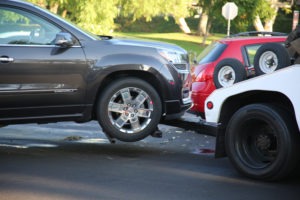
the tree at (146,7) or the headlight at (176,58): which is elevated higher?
the tree at (146,7)

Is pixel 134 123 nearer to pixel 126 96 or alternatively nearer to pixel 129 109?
pixel 129 109

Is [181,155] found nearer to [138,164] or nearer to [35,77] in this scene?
[138,164]

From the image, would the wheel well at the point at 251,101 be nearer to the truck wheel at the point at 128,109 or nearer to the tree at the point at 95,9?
the truck wheel at the point at 128,109

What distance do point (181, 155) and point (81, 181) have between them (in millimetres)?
1900

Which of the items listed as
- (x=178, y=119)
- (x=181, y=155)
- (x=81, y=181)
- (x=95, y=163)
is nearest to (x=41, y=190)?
(x=81, y=181)

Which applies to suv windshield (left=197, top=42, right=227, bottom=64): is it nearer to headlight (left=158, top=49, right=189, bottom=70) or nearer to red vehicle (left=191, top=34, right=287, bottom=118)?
red vehicle (left=191, top=34, right=287, bottom=118)

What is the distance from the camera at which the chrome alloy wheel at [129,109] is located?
7453mm

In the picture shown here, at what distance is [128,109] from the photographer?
24.5ft

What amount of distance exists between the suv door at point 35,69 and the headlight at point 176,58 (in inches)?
42.8

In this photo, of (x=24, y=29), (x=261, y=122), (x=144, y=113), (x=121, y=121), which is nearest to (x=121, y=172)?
(x=121, y=121)

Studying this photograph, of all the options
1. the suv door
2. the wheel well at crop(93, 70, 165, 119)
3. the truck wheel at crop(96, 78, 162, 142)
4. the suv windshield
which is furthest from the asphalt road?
the suv windshield

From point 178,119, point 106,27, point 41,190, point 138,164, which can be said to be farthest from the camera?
point 106,27

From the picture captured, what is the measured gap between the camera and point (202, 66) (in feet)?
32.0

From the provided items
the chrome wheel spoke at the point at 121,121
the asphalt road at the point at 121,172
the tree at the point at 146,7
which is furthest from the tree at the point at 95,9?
the chrome wheel spoke at the point at 121,121
